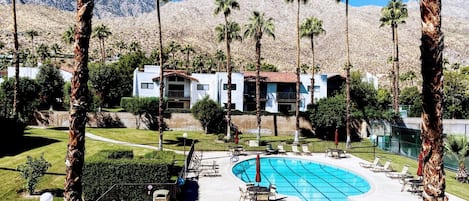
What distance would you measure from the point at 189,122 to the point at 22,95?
19033 mm

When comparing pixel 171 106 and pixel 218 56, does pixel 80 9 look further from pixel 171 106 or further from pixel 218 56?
pixel 218 56

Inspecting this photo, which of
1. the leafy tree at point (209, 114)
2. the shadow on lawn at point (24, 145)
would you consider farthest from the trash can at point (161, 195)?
the leafy tree at point (209, 114)

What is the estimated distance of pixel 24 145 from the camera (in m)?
30.5

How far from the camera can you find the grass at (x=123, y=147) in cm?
2125

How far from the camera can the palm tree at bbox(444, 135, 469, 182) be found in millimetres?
24000

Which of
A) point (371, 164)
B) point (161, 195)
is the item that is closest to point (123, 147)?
point (161, 195)

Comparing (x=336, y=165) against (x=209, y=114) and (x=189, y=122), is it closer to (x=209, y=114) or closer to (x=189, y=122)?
(x=209, y=114)

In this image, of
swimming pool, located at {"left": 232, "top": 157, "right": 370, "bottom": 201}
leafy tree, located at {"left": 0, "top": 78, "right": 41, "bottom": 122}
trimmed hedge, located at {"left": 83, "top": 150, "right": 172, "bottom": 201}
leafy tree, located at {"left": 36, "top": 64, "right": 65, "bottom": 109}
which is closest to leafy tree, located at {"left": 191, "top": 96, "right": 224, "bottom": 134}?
swimming pool, located at {"left": 232, "top": 157, "right": 370, "bottom": 201}

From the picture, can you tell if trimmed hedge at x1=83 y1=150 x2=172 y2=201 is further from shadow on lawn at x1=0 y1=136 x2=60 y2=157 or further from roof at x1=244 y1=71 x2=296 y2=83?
roof at x1=244 y1=71 x2=296 y2=83

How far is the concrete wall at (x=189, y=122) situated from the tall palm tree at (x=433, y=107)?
41835 mm

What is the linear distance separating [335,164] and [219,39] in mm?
22251

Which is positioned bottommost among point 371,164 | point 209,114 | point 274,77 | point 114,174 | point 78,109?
point 371,164

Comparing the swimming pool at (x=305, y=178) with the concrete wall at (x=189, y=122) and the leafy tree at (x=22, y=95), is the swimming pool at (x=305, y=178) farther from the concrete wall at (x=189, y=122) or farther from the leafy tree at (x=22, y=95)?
the leafy tree at (x=22, y=95)

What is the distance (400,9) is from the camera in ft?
150
